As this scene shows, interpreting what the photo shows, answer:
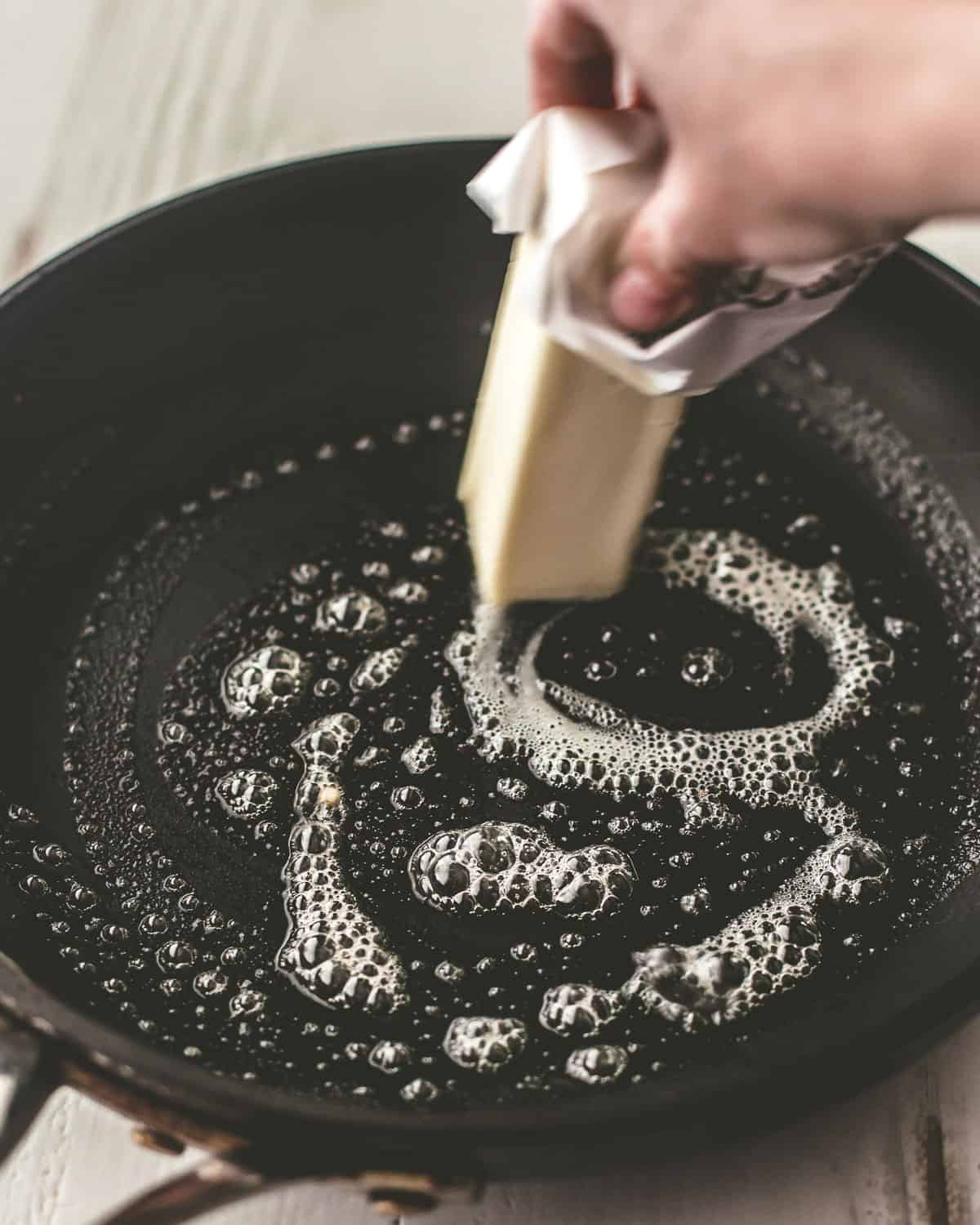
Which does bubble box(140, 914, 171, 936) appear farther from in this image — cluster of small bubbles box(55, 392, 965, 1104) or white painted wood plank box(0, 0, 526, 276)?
white painted wood plank box(0, 0, 526, 276)

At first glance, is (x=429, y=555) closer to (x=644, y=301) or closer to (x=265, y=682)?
(x=265, y=682)

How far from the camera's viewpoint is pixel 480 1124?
22.4 inches

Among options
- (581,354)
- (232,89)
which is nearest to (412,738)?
(581,354)

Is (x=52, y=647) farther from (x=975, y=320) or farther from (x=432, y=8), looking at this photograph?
(x=432, y=8)

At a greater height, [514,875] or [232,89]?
[232,89]

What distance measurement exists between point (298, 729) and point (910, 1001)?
36 centimetres

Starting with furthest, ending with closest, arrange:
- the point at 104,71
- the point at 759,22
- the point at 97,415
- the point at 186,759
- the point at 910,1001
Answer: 1. the point at 104,71
2. the point at 97,415
3. the point at 186,759
4. the point at 910,1001
5. the point at 759,22

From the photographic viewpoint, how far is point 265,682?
31.3 inches

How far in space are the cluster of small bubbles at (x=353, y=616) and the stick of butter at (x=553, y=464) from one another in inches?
2.7

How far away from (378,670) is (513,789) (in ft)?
0.37

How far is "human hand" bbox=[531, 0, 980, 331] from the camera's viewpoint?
0.48 m

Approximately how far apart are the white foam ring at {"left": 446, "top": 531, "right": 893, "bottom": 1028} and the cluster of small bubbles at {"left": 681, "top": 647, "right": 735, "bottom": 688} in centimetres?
4

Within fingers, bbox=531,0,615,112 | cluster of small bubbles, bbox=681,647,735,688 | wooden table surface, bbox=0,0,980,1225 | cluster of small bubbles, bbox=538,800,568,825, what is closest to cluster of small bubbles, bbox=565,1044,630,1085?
cluster of small bubbles, bbox=538,800,568,825

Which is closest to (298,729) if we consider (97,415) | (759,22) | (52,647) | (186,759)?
(186,759)
